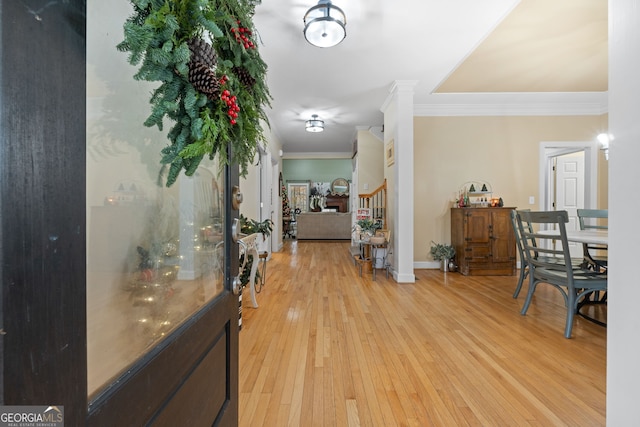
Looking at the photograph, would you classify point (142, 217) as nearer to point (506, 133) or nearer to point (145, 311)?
point (145, 311)

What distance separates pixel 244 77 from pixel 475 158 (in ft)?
15.5

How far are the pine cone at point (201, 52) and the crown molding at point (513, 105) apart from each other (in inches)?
170

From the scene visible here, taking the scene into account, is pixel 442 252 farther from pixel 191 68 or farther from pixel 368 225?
pixel 191 68

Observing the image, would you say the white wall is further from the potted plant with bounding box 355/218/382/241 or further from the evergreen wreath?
the potted plant with bounding box 355/218/382/241

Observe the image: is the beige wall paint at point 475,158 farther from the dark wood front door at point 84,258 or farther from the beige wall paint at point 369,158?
the dark wood front door at point 84,258

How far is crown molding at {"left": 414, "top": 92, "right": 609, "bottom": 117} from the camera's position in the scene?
4328mm

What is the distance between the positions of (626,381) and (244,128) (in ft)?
4.70

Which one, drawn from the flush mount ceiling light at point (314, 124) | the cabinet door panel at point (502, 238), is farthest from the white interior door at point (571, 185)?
the flush mount ceiling light at point (314, 124)

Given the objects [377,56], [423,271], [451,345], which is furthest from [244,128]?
[423,271]

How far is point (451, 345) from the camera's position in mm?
2088

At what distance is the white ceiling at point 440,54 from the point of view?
243 centimetres

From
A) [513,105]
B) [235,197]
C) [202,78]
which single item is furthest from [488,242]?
[202,78]

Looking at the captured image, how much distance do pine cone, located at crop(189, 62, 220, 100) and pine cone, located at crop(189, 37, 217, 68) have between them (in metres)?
0.01

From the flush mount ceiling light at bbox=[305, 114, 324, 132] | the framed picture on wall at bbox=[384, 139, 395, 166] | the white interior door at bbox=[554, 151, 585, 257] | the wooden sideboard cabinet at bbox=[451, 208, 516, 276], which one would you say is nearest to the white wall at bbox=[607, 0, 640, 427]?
the framed picture on wall at bbox=[384, 139, 395, 166]
